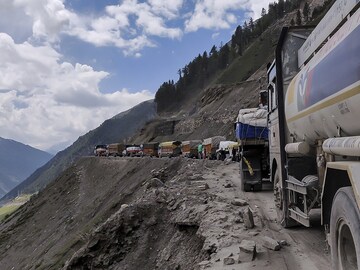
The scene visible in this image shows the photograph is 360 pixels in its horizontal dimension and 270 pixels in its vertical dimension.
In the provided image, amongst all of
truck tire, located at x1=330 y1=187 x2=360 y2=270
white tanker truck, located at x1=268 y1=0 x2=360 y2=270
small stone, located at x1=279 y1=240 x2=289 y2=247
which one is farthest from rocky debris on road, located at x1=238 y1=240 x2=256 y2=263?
truck tire, located at x1=330 y1=187 x2=360 y2=270

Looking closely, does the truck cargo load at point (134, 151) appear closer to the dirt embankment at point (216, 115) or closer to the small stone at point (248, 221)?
the dirt embankment at point (216, 115)

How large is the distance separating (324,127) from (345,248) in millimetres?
1848

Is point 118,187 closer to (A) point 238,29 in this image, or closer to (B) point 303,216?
(B) point 303,216

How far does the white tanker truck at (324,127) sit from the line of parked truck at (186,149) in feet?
47.2

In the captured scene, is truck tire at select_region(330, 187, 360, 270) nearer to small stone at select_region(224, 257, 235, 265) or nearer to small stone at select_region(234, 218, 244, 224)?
small stone at select_region(224, 257, 235, 265)

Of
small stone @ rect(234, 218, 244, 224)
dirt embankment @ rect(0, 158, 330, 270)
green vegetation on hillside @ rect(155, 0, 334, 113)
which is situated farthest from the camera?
green vegetation on hillside @ rect(155, 0, 334, 113)

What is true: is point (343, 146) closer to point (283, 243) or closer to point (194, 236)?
point (283, 243)

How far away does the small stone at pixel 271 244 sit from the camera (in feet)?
27.0

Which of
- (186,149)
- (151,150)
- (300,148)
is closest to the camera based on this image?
(300,148)

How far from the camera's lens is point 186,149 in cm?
5497

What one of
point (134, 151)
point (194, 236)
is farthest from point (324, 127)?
point (134, 151)

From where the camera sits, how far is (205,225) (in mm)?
10664

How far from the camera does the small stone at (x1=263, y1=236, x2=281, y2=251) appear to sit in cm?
823

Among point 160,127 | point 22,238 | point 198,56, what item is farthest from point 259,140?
point 198,56
